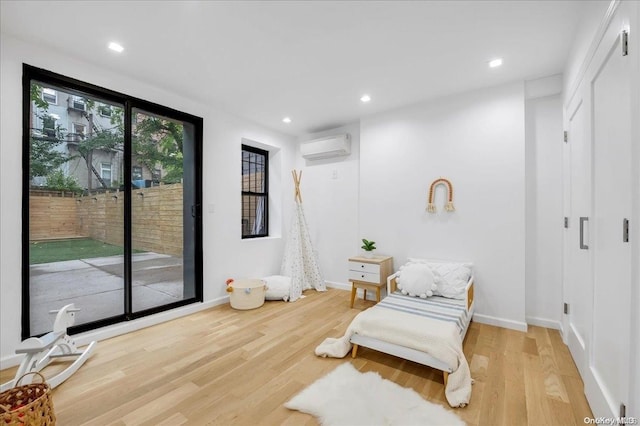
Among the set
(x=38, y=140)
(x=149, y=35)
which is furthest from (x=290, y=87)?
(x=38, y=140)

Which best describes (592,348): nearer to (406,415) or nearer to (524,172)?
(406,415)

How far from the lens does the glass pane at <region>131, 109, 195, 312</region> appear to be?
298 centimetres

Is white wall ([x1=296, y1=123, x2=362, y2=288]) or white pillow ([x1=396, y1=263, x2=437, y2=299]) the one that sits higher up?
white wall ([x1=296, y1=123, x2=362, y2=288])

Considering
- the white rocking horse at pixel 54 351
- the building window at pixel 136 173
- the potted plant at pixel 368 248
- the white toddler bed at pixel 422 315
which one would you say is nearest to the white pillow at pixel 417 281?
the white toddler bed at pixel 422 315

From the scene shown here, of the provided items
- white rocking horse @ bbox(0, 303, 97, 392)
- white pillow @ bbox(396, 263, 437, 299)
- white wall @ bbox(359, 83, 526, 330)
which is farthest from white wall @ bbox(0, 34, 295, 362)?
white pillow @ bbox(396, 263, 437, 299)

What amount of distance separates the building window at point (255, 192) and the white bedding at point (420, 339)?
8.39ft

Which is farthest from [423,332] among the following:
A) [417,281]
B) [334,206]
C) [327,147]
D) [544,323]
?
[327,147]

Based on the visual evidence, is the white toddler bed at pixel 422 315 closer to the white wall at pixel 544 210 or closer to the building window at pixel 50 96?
the white wall at pixel 544 210

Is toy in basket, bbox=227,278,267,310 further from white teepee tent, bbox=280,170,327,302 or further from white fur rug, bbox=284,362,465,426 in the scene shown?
white fur rug, bbox=284,362,465,426

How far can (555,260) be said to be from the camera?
9.30ft

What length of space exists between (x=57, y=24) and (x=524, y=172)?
4.26m

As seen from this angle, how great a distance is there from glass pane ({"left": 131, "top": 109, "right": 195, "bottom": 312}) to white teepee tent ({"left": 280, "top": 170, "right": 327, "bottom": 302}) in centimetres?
136

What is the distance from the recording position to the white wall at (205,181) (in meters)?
2.11

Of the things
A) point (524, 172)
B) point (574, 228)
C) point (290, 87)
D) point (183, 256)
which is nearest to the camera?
point (574, 228)
